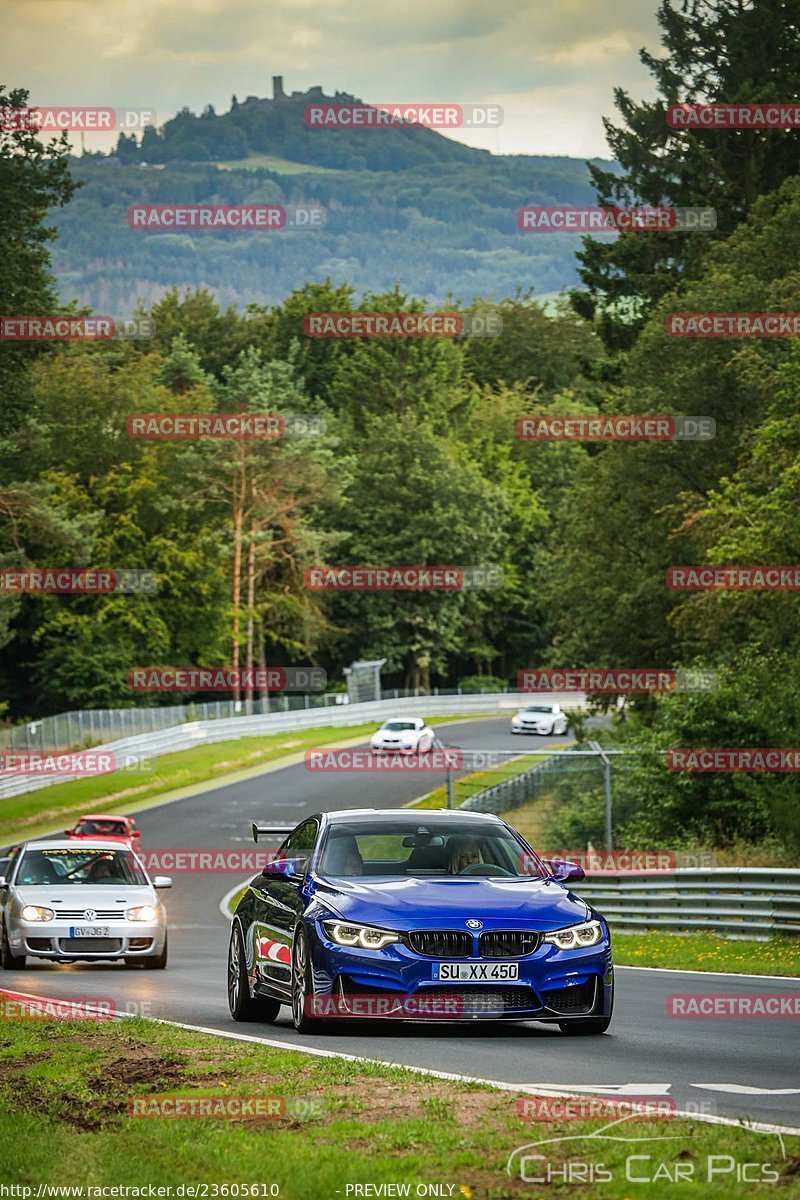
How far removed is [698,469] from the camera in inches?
2023

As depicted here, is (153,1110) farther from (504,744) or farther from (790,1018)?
(504,744)

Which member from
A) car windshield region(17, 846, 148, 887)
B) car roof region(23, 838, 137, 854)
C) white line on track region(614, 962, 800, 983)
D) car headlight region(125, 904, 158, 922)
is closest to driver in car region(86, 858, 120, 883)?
car windshield region(17, 846, 148, 887)

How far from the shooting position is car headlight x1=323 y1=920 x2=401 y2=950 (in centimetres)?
1191

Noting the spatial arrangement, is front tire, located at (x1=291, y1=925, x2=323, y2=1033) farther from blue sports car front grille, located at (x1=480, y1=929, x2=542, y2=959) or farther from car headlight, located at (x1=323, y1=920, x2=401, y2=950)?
blue sports car front grille, located at (x1=480, y1=929, x2=542, y2=959)

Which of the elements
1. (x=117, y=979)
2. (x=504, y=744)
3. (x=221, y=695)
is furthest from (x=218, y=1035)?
(x=221, y=695)

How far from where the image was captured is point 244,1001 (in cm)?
1385

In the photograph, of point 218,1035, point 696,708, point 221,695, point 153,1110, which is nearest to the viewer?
point 153,1110

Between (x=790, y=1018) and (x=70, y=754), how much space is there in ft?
170

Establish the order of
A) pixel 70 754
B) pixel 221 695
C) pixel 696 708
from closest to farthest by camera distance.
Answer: pixel 696 708 < pixel 70 754 < pixel 221 695

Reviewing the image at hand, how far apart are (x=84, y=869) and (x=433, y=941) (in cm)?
1110

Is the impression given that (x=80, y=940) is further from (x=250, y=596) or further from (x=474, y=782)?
(x=250, y=596)

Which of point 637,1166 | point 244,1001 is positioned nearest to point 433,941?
point 244,1001

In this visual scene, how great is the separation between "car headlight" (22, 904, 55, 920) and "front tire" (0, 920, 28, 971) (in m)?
0.44

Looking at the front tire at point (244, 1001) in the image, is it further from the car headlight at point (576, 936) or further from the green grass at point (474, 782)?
the green grass at point (474, 782)
